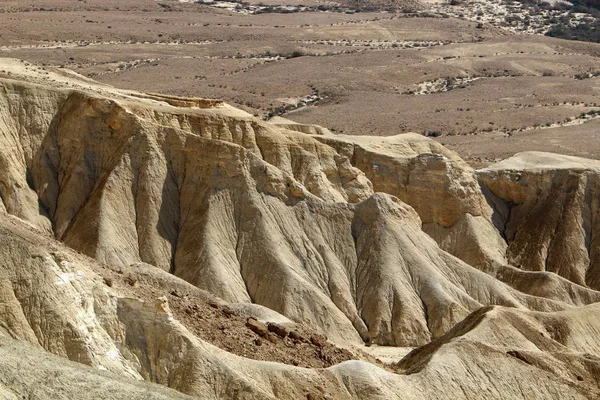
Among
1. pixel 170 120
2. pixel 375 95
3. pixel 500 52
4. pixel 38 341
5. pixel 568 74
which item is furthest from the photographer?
pixel 500 52

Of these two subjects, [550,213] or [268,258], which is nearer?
[268,258]

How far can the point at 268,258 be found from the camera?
63.9m

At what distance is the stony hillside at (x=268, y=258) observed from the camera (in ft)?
136

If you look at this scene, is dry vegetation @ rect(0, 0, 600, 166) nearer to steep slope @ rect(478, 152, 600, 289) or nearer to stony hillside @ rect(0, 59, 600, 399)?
steep slope @ rect(478, 152, 600, 289)

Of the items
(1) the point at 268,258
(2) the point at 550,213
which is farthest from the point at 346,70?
(1) the point at 268,258

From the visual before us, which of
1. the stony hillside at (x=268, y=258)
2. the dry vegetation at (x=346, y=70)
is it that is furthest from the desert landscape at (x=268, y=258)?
the dry vegetation at (x=346, y=70)

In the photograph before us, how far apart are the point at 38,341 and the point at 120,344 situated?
267 centimetres

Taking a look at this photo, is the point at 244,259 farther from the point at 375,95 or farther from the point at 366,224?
the point at 375,95

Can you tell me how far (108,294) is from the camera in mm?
42062

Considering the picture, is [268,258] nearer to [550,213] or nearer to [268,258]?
[268,258]

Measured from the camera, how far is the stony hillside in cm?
4141

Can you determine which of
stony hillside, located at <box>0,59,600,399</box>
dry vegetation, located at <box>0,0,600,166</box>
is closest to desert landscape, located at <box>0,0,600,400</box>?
stony hillside, located at <box>0,59,600,399</box>

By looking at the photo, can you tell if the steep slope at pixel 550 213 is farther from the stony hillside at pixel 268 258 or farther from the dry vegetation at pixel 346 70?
the dry vegetation at pixel 346 70

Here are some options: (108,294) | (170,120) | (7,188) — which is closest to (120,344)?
(108,294)
